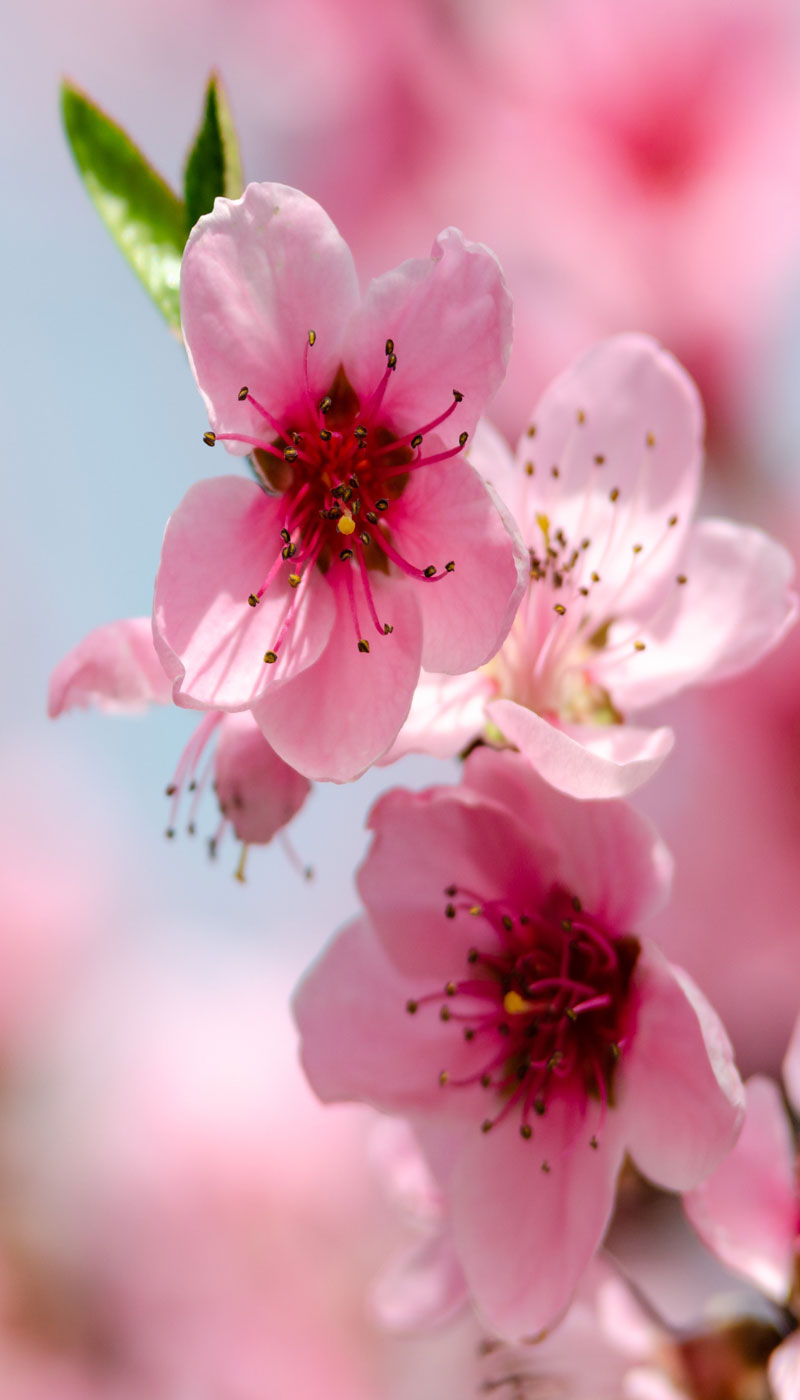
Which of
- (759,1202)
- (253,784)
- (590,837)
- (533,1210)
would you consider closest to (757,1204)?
(759,1202)

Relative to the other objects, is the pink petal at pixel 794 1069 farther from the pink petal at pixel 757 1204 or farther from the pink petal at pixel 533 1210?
the pink petal at pixel 533 1210

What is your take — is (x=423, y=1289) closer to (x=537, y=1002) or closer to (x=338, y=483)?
(x=537, y=1002)

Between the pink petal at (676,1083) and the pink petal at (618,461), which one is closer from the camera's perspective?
the pink petal at (676,1083)

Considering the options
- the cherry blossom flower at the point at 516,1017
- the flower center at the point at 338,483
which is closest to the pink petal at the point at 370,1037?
the cherry blossom flower at the point at 516,1017

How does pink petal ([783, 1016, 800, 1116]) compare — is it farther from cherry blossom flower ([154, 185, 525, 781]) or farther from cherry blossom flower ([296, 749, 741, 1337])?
cherry blossom flower ([154, 185, 525, 781])

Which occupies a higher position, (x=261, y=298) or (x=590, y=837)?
(x=261, y=298)

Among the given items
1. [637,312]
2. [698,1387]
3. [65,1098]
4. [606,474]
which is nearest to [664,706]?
[637,312]

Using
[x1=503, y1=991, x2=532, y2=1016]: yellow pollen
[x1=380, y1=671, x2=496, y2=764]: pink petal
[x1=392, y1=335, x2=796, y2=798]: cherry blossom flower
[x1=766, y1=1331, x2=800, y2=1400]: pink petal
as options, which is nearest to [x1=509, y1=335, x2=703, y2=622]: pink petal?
[x1=392, y1=335, x2=796, y2=798]: cherry blossom flower
